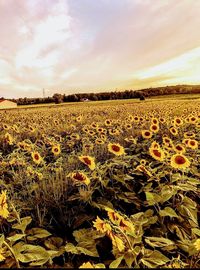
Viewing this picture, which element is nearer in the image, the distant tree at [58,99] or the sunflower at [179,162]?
the sunflower at [179,162]

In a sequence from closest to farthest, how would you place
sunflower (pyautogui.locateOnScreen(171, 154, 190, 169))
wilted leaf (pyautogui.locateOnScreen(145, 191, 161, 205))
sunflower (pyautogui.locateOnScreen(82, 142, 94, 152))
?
wilted leaf (pyautogui.locateOnScreen(145, 191, 161, 205)), sunflower (pyautogui.locateOnScreen(171, 154, 190, 169)), sunflower (pyautogui.locateOnScreen(82, 142, 94, 152))

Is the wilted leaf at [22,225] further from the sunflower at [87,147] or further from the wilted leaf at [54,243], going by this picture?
the sunflower at [87,147]

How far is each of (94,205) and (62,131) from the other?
19.2 ft

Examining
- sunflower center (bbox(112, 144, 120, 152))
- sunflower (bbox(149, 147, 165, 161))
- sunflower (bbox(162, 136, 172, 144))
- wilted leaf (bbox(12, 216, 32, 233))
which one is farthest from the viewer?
sunflower (bbox(162, 136, 172, 144))

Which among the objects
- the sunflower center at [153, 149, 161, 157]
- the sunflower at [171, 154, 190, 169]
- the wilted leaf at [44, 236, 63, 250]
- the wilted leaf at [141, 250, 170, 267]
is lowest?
the wilted leaf at [44, 236, 63, 250]

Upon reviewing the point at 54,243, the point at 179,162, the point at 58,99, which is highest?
the point at 179,162

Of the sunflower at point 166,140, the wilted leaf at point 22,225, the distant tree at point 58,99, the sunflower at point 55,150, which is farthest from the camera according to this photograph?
the distant tree at point 58,99

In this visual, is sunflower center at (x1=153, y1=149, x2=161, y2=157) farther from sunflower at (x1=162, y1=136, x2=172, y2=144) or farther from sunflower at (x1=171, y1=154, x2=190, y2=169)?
sunflower at (x1=162, y1=136, x2=172, y2=144)

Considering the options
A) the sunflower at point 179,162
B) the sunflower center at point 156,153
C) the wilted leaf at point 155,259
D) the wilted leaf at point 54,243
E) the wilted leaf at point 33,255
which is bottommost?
the wilted leaf at point 54,243

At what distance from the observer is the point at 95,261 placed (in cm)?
264

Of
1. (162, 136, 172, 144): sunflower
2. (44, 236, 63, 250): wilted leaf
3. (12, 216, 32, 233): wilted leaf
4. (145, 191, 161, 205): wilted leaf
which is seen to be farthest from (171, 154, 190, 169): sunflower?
(12, 216, 32, 233): wilted leaf

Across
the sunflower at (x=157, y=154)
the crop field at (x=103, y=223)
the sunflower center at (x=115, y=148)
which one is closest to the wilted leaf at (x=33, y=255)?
the crop field at (x=103, y=223)

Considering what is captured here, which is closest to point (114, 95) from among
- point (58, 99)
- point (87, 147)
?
point (58, 99)

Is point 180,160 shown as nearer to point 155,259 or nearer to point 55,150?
point 155,259
